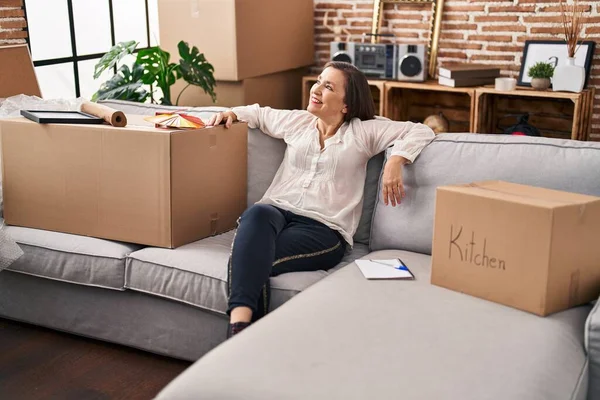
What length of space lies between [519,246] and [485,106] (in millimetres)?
2783

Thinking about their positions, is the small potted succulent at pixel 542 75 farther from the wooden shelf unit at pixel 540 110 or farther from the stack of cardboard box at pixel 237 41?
the stack of cardboard box at pixel 237 41

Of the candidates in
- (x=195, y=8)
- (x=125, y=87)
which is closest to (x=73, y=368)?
(x=125, y=87)

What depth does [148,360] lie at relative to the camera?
2.37 meters

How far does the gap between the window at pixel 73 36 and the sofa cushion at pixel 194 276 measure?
2.11 metres

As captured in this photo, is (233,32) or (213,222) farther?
(233,32)

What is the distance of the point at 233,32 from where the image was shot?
427 cm

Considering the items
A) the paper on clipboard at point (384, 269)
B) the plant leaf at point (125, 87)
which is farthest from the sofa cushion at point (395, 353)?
the plant leaf at point (125, 87)

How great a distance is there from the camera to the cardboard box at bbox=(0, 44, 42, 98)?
3.20 metres

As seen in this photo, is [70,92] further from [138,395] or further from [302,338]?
[302,338]

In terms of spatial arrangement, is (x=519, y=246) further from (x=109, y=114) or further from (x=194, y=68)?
(x=194, y=68)

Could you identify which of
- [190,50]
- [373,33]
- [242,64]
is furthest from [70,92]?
[373,33]

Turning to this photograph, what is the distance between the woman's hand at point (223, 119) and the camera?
2.53 metres

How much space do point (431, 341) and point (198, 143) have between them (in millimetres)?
1118

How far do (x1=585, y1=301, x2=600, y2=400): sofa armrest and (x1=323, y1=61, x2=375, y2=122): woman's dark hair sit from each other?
1093 mm
